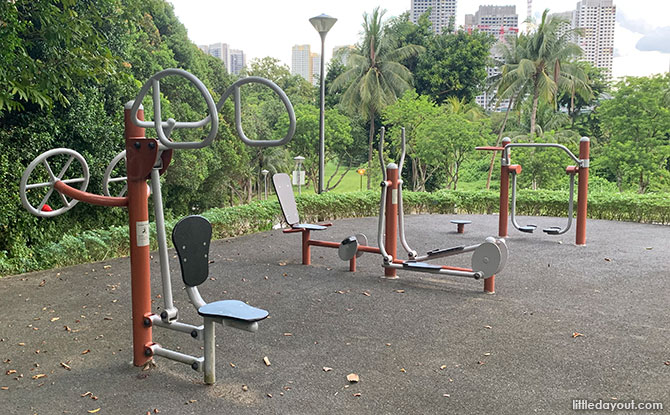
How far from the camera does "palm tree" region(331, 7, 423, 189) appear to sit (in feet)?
95.2

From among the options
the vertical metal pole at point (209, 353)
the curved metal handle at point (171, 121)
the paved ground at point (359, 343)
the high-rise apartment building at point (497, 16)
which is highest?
the high-rise apartment building at point (497, 16)

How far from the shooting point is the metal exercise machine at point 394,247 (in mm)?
5426

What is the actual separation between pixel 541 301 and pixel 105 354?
3.67 m

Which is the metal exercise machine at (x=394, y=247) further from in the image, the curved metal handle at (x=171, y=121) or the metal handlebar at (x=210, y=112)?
the curved metal handle at (x=171, y=121)

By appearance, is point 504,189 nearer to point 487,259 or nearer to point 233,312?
point 487,259

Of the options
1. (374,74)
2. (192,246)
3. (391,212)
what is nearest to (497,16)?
(374,74)

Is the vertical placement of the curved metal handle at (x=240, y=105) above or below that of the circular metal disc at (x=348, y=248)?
above

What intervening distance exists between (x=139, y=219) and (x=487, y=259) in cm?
328

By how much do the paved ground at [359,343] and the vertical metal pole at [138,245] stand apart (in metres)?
0.22

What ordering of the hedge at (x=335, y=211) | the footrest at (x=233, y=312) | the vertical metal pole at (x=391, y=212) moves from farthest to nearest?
the hedge at (x=335, y=211), the vertical metal pole at (x=391, y=212), the footrest at (x=233, y=312)

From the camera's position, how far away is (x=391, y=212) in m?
5.93

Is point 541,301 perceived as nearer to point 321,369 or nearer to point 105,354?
point 321,369

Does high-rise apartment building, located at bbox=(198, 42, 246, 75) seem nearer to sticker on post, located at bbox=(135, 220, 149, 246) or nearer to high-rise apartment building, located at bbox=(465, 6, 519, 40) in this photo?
high-rise apartment building, located at bbox=(465, 6, 519, 40)

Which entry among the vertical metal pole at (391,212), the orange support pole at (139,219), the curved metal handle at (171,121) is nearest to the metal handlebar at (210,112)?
the curved metal handle at (171,121)
